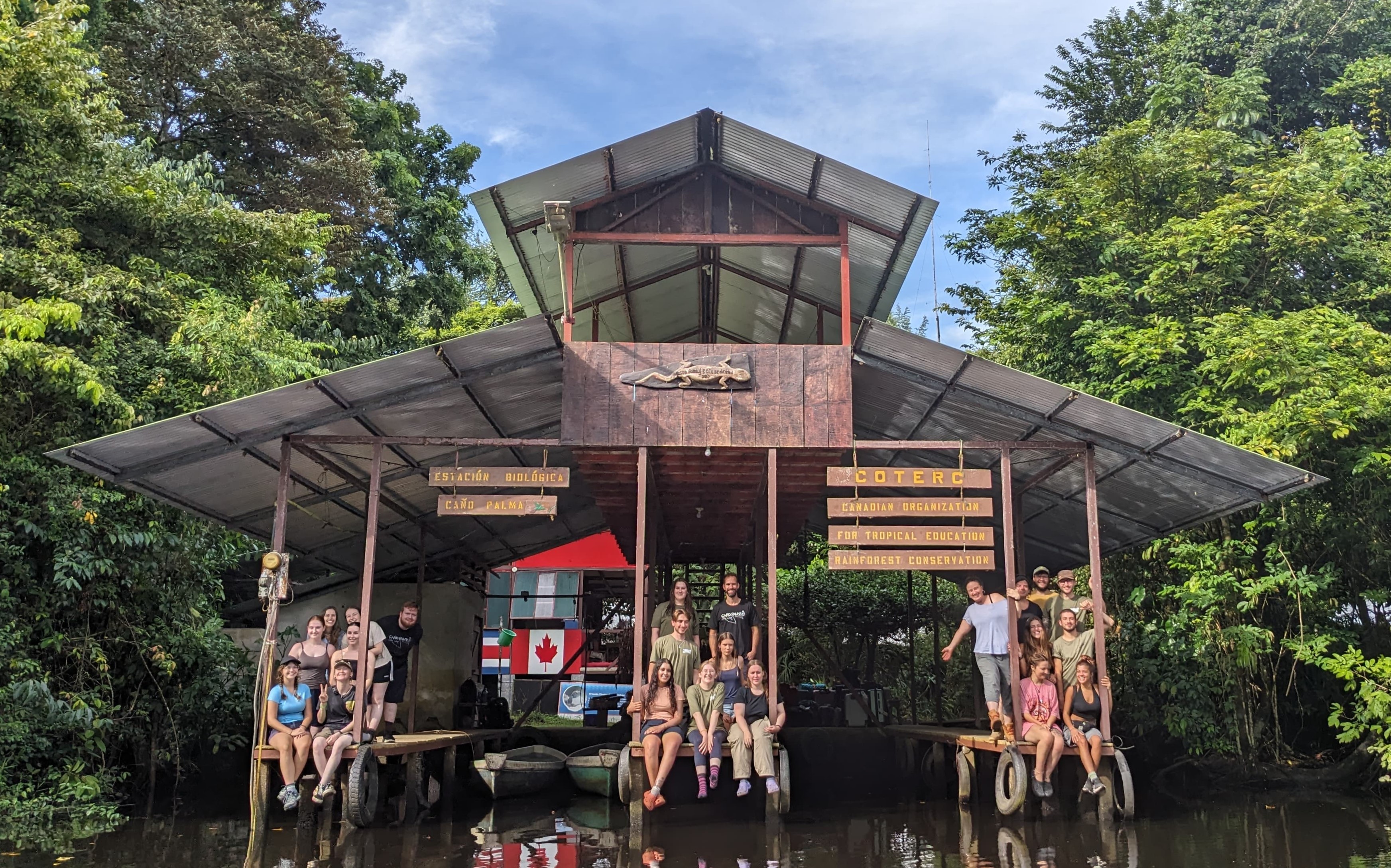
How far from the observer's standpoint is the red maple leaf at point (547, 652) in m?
19.9

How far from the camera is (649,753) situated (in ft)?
24.9

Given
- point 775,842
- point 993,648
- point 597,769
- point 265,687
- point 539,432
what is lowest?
point 775,842

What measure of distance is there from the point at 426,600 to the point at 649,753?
22.6ft

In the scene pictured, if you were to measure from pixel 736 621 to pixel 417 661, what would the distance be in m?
4.46

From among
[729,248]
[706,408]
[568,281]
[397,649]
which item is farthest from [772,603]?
[397,649]

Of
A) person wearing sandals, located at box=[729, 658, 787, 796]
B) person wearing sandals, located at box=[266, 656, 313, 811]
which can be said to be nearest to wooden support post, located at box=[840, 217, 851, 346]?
person wearing sandals, located at box=[729, 658, 787, 796]

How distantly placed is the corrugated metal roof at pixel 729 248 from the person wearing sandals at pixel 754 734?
4002 mm

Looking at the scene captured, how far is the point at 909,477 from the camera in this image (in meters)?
8.54

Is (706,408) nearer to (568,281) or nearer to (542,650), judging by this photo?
(568,281)

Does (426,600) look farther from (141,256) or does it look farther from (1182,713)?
(1182,713)

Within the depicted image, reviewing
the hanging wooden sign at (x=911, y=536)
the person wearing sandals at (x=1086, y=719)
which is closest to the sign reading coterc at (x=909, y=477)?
the hanging wooden sign at (x=911, y=536)

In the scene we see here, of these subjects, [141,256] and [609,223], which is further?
[141,256]

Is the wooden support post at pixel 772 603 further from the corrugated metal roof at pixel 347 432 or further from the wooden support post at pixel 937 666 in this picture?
the wooden support post at pixel 937 666

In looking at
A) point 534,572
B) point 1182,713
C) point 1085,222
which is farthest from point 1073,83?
point 534,572
